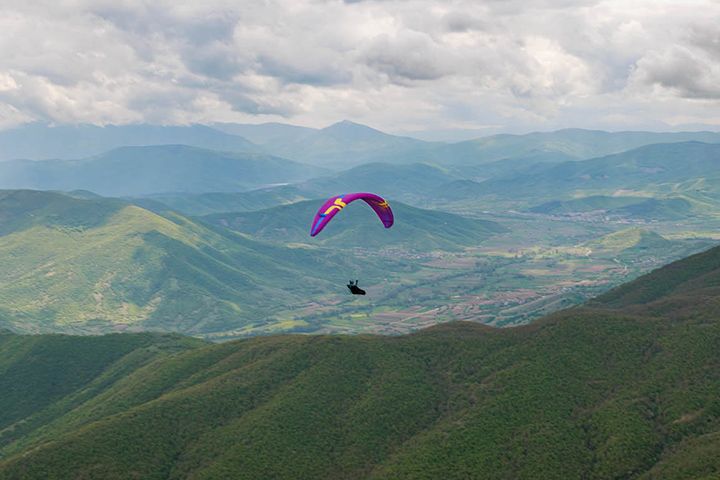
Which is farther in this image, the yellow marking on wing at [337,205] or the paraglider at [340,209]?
the yellow marking on wing at [337,205]

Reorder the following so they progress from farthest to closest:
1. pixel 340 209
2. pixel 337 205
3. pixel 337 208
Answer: pixel 337 208
pixel 337 205
pixel 340 209

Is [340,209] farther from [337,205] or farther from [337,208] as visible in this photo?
[337,208]

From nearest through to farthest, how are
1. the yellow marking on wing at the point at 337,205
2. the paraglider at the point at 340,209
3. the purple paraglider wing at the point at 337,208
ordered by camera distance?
the purple paraglider wing at the point at 337,208, the paraglider at the point at 340,209, the yellow marking on wing at the point at 337,205

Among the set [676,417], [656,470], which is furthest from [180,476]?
[676,417]

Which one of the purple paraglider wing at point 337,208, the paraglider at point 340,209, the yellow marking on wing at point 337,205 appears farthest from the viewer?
the yellow marking on wing at point 337,205

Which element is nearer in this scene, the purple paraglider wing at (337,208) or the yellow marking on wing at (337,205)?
the purple paraglider wing at (337,208)

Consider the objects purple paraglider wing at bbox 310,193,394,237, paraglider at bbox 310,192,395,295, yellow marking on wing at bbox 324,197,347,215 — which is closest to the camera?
purple paraglider wing at bbox 310,193,394,237

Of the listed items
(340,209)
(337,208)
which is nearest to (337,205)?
(337,208)

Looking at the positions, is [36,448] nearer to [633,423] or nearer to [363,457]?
[363,457]
